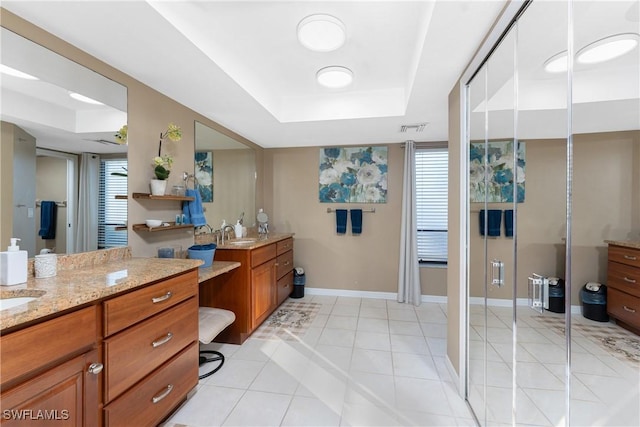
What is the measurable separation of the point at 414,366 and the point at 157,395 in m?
1.83

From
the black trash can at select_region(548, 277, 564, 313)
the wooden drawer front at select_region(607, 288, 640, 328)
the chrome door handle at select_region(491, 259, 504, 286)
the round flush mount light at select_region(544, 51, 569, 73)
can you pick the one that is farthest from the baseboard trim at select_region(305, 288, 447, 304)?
the round flush mount light at select_region(544, 51, 569, 73)

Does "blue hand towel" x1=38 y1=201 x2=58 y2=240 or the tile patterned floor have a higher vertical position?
"blue hand towel" x1=38 y1=201 x2=58 y2=240

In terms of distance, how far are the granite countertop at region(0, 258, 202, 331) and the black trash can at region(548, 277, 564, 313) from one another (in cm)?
178

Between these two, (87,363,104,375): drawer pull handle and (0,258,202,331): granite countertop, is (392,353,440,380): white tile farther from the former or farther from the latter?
(87,363,104,375): drawer pull handle

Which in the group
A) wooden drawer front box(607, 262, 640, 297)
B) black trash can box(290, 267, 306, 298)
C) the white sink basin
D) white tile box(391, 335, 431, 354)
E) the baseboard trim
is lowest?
white tile box(391, 335, 431, 354)

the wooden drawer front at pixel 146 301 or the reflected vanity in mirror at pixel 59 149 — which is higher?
the reflected vanity in mirror at pixel 59 149

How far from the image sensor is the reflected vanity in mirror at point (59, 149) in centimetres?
140

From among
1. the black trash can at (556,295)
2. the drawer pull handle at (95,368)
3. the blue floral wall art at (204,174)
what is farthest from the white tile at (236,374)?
the black trash can at (556,295)

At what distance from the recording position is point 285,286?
3682mm

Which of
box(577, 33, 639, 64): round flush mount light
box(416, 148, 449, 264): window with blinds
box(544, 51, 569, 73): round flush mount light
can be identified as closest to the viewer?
box(577, 33, 639, 64): round flush mount light

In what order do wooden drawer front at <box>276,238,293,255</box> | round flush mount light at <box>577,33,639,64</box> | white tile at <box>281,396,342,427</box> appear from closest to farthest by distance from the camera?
round flush mount light at <box>577,33,639,64</box> → white tile at <box>281,396,342,427</box> → wooden drawer front at <box>276,238,293,255</box>

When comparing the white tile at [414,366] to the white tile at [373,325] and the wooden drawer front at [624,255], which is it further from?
the wooden drawer front at [624,255]

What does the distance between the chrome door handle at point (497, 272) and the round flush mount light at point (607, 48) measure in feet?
3.33

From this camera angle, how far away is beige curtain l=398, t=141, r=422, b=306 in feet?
12.4
